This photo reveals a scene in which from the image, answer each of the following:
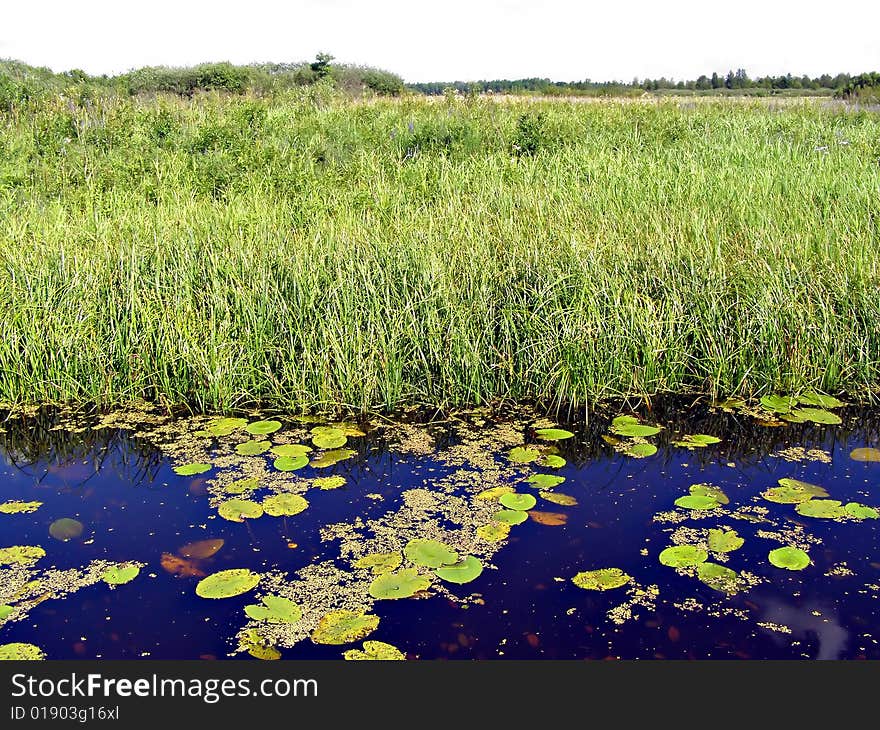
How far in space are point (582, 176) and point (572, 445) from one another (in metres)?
4.61

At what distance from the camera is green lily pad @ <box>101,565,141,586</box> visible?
2777mm

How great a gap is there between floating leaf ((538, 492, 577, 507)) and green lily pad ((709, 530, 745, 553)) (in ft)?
1.82

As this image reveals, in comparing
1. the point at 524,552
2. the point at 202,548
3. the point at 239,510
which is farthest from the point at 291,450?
the point at 524,552

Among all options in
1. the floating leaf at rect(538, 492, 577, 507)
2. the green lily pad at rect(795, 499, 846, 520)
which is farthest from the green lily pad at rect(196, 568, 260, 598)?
the green lily pad at rect(795, 499, 846, 520)

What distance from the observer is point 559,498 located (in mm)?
3340

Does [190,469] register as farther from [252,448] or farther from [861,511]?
[861,511]

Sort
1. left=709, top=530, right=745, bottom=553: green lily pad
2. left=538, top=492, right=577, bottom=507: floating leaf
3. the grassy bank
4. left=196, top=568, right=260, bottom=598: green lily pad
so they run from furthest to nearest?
the grassy bank, left=538, top=492, right=577, bottom=507: floating leaf, left=709, top=530, right=745, bottom=553: green lily pad, left=196, top=568, right=260, bottom=598: green lily pad

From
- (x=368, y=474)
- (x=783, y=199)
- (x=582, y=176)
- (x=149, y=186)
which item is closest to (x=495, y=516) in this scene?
(x=368, y=474)

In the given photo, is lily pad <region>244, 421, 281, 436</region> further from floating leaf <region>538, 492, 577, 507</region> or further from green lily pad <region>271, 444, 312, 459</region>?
floating leaf <region>538, 492, 577, 507</region>

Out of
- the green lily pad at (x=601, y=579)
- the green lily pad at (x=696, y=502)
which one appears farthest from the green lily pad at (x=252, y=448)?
the green lily pad at (x=696, y=502)

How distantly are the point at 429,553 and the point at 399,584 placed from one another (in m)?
0.21

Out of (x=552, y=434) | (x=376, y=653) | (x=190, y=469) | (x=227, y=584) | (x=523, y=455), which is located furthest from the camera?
(x=552, y=434)

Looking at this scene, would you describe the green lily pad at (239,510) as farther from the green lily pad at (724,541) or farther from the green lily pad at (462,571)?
the green lily pad at (724,541)

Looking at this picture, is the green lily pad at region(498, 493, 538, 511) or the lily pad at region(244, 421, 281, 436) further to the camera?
the lily pad at region(244, 421, 281, 436)
